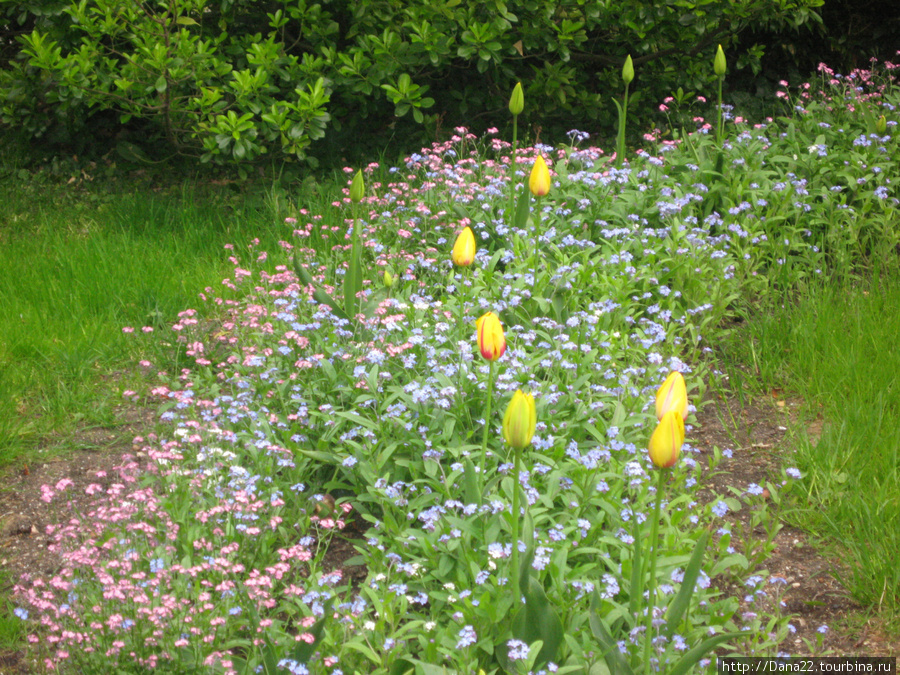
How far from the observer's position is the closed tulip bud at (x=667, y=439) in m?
1.54

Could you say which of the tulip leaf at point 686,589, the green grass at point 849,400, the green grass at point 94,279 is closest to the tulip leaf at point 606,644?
the tulip leaf at point 686,589

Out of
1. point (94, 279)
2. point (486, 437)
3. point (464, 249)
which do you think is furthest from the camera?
point (94, 279)

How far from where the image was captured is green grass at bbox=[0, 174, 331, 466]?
11.7ft

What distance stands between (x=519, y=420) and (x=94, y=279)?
3.37 meters

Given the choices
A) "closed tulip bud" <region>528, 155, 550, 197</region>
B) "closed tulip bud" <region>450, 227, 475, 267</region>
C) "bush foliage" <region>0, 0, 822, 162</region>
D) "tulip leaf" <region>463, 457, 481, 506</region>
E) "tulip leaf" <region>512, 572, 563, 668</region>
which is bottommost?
"tulip leaf" <region>512, 572, 563, 668</region>

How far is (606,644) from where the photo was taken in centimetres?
190

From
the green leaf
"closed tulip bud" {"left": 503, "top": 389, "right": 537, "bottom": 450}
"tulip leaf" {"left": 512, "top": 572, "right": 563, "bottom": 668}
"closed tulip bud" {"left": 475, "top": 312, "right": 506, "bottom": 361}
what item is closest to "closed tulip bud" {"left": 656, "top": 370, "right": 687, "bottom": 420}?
"closed tulip bud" {"left": 503, "top": 389, "right": 537, "bottom": 450}

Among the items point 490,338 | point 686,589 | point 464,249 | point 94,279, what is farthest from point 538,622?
point 94,279

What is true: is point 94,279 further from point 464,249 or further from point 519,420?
point 519,420

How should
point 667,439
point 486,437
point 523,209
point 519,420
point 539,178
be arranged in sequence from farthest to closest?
point 523,209
point 539,178
point 486,437
point 519,420
point 667,439

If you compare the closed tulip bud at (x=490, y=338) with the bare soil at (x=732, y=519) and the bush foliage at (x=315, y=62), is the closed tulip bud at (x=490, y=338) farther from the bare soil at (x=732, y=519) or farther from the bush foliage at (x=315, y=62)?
the bush foliage at (x=315, y=62)

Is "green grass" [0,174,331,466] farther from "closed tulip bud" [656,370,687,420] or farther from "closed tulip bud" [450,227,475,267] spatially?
"closed tulip bud" [656,370,687,420]

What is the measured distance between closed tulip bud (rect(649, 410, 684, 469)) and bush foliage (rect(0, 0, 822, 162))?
12.9 ft

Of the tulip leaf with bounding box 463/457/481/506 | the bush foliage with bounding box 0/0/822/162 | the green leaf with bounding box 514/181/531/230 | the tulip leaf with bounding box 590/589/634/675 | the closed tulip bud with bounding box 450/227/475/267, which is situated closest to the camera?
the tulip leaf with bounding box 590/589/634/675
